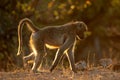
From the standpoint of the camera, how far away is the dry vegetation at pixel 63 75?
12.0 m

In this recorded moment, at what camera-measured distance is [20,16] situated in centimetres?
2044

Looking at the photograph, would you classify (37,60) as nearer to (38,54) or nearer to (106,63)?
(38,54)

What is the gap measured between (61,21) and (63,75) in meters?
13.5

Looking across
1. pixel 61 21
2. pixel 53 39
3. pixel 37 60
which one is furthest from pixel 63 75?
pixel 61 21

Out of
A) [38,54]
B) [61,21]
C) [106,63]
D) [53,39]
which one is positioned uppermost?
[53,39]

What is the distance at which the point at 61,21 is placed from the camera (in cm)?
2581

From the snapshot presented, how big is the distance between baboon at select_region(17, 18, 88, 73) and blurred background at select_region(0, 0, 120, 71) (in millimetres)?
1137

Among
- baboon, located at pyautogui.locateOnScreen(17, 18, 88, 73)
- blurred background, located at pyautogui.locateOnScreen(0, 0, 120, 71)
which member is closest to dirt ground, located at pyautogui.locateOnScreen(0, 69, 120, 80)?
baboon, located at pyautogui.locateOnScreen(17, 18, 88, 73)

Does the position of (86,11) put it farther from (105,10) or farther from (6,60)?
(6,60)

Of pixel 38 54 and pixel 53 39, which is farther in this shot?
pixel 53 39

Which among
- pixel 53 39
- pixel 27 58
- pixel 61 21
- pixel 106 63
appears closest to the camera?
pixel 53 39

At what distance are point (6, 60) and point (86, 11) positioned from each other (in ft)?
33.3

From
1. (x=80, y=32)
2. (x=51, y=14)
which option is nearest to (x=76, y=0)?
(x=51, y=14)

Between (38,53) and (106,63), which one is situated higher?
(38,53)
